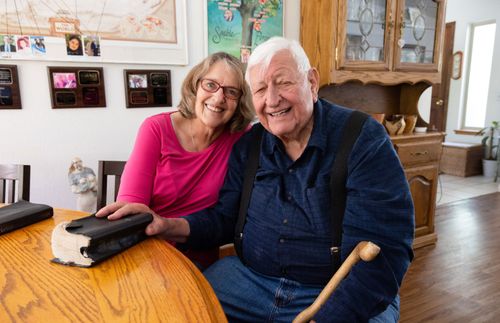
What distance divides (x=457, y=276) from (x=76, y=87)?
2825 millimetres

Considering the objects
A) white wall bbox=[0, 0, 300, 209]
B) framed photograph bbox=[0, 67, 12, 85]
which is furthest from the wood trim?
framed photograph bbox=[0, 67, 12, 85]

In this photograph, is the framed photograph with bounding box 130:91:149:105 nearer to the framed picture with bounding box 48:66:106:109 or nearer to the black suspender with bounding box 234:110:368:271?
the framed picture with bounding box 48:66:106:109

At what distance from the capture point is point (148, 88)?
2.29 metres

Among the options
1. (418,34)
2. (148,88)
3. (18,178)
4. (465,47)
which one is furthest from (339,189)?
(465,47)

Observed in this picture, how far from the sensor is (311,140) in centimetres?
114

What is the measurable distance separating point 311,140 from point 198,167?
1.70 feet

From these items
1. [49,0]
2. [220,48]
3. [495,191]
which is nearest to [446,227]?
[495,191]

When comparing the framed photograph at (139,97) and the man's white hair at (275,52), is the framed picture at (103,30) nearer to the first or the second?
the framed photograph at (139,97)

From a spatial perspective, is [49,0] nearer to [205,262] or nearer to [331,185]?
[205,262]

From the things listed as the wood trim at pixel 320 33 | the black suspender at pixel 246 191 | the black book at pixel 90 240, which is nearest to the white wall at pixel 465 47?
the wood trim at pixel 320 33

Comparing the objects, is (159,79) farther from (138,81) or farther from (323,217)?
(323,217)

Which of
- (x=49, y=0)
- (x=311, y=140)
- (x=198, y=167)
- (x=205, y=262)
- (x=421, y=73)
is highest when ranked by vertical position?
(x=49, y=0)

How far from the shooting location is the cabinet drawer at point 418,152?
2.68 m

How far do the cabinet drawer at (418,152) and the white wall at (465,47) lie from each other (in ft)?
12.3
